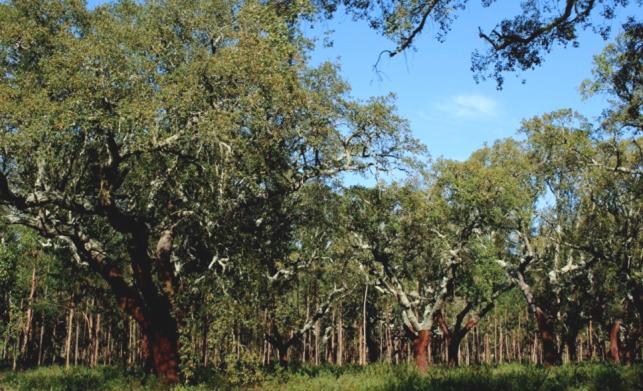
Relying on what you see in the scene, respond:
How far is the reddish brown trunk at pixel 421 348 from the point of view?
28.8 metres

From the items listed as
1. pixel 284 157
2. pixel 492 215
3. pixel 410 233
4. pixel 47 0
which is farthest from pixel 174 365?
pixel 492 215

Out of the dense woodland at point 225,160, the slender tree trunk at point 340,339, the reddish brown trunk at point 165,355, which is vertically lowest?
the slender tree trunk at point 340,339

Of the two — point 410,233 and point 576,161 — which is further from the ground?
point 576,161

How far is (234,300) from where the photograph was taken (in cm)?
1766

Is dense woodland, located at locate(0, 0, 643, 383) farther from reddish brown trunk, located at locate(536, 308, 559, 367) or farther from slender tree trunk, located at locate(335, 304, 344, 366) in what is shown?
slender tree trunk, located at locate(335, 304, 344, 366)

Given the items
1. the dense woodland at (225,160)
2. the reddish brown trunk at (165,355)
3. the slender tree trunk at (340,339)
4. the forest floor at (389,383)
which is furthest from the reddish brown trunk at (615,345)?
the reddish brown trunk at (165,355)

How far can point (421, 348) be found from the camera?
29.7m

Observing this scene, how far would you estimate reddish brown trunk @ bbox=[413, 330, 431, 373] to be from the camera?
94.4ft

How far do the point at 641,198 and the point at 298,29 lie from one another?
2654 cm

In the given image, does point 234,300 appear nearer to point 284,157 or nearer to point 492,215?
point 284,157

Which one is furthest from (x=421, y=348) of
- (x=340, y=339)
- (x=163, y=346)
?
(x=340, y=339)

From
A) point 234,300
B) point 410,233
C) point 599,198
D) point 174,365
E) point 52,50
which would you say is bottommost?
point 174,365

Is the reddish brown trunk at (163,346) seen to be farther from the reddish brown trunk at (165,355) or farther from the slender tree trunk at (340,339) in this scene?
the slender tree trunk at (340,339)

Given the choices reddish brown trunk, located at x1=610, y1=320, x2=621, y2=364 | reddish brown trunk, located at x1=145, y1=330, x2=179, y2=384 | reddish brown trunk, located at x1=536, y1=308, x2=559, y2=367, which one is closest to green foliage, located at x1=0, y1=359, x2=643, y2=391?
reddish brown trunk, located at x1=145, y1=330, x2=179, y2=384
